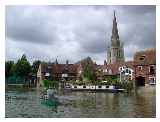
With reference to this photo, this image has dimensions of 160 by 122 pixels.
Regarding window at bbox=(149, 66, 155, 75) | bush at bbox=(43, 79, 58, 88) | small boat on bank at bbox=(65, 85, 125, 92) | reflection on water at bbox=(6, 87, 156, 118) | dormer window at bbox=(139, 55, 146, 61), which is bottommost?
reflection on water at bbox=(6, 87, 156, 118)

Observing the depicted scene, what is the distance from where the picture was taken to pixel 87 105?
4.27 metres

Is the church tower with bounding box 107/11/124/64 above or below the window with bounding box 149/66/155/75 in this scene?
above

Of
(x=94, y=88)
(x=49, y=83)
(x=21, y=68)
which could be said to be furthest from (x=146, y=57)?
(x=21, y=68)

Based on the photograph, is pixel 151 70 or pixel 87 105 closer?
pixel 151 70

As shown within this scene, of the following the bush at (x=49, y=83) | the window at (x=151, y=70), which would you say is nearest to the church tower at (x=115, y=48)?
the window at (x=151, y=70)

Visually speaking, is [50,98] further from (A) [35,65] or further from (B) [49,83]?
(A) [35,65]

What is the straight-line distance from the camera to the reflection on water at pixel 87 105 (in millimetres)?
4168

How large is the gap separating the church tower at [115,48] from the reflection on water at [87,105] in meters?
0.30

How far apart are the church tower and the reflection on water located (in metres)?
0.30

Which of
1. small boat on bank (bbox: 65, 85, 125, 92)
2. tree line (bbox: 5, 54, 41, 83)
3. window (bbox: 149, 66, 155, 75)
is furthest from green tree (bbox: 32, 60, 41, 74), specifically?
window (bbox: 149, 66, 155, 75)

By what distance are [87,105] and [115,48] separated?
21.5 inches

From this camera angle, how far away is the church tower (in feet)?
13.7

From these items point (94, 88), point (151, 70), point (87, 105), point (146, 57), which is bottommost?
point (87, 105)

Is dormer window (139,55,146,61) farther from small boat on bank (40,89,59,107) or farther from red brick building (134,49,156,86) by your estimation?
small boat on bank (40,89,59,107)
